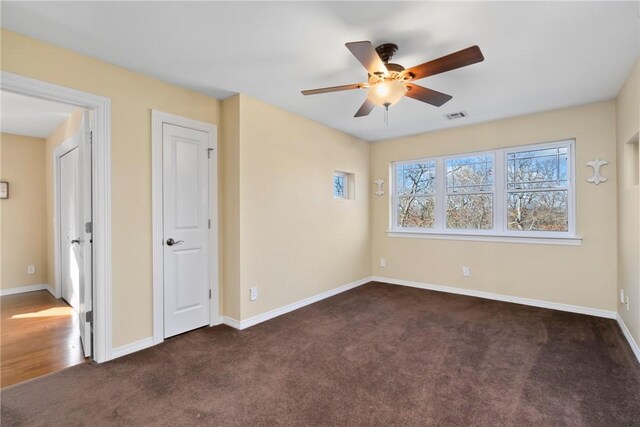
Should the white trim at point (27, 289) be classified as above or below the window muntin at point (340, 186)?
below

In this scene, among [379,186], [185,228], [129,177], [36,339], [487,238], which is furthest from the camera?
[379,186]

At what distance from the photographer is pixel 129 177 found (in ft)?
8.68

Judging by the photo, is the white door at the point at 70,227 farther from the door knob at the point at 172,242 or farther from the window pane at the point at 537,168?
the window pane at the point at 537,168

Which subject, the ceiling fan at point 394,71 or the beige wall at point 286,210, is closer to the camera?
the ceiling fan at point 394,71

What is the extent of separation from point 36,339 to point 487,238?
5.21m

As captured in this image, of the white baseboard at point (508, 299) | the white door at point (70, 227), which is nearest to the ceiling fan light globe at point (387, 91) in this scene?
the white baseboard at point (508, 299)

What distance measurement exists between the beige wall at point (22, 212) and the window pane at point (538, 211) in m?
6.92

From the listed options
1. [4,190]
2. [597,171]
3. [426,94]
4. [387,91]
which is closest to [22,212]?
[4,190]

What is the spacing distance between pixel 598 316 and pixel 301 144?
396 centimetres

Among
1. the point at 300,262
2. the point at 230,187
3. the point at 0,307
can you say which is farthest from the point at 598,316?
the point at 0,307

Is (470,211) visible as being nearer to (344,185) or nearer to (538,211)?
(538,211)

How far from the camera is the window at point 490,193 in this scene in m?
3.80

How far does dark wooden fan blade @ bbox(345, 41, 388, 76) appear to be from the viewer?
1750mm

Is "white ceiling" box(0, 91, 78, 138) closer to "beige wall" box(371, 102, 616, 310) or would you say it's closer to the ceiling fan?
the ceiling fan
